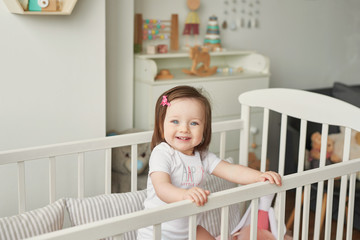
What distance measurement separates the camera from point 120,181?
263cm

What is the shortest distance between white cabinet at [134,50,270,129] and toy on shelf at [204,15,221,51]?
2.9 inches

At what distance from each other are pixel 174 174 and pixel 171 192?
0.18 m

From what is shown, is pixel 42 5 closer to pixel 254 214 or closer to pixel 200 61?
pixel 200 61

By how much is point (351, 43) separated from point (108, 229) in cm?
315

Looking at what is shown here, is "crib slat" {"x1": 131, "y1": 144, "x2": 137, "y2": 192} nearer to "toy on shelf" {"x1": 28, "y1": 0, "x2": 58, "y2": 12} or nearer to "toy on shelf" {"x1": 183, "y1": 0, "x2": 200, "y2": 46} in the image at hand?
"toy on shelf" {"x1": 28, "y1": 0, "x2": 58, "y2": 12}

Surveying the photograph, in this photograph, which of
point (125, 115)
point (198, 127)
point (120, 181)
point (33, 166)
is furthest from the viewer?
point (125, 115)

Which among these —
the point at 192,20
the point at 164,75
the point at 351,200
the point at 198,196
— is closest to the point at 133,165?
the point at 198,196

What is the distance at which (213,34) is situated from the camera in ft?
10.1

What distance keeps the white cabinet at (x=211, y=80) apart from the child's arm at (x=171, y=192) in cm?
117

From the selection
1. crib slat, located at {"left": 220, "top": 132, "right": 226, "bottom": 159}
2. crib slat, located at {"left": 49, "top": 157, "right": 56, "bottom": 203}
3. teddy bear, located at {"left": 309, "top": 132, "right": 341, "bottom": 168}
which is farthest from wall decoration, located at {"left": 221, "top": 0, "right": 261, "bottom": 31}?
Result: crib slat, located at {"left": 49, "top": 157, "right": 56, "bottom": 203}

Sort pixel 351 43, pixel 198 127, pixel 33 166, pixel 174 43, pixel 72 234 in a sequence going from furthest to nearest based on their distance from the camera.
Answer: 1. pixel 351 43
2. pixel 174 43
3. pixel 33 166
4. pixel 198 127
5. pixel 72 234

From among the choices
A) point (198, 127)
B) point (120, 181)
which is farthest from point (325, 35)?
point (198, 127)

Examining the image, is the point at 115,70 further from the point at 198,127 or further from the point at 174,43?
the point at 198,127

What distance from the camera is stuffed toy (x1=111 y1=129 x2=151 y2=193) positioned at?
2590mm
